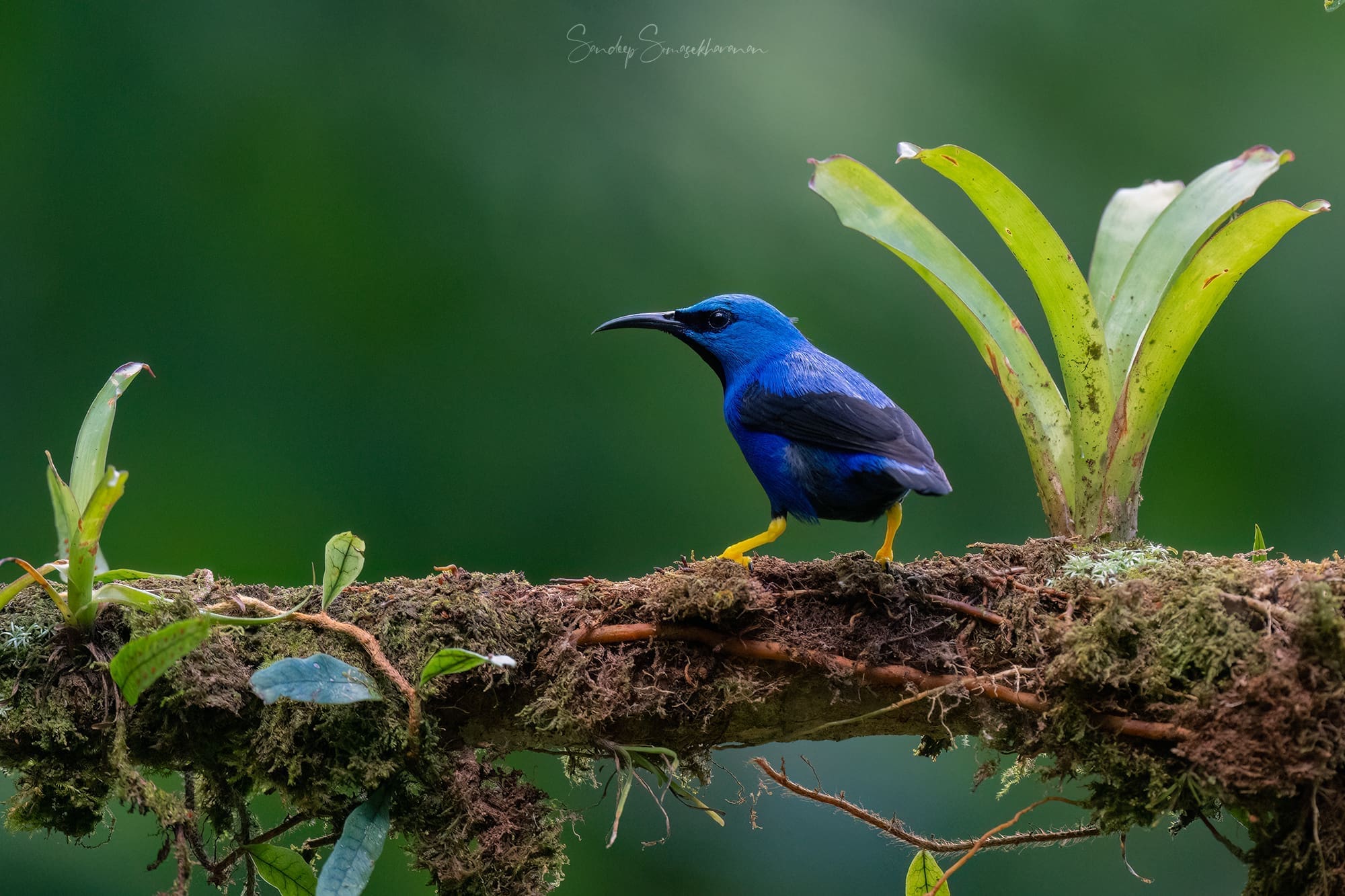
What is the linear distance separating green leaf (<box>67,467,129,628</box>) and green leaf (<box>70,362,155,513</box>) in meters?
0.15

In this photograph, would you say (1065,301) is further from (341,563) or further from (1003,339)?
(341,563)

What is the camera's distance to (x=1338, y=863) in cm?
151

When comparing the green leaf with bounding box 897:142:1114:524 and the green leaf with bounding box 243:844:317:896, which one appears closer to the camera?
the green leaf with bounding box 243:844:317:896

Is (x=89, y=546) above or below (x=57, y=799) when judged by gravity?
above

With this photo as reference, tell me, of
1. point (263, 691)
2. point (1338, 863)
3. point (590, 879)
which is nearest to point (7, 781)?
point (590, 879)

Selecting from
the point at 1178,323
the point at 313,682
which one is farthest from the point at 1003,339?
the point at 313,682

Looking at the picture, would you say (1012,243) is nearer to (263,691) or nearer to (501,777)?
(501,777)

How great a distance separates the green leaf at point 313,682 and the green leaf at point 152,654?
106 millimetres

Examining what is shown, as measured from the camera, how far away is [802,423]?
2434 millimetres

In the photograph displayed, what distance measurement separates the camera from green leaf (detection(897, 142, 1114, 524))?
7.84ft

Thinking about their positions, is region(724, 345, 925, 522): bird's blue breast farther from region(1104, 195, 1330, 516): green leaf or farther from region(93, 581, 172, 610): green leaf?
region(93, 581, 172, 610): green leaf

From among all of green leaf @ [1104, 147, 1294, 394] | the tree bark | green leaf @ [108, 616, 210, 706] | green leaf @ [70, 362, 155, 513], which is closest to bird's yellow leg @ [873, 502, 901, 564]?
the tree bark

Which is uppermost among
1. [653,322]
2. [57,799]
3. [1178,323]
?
[1178,323]

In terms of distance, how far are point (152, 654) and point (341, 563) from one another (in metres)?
0.32
